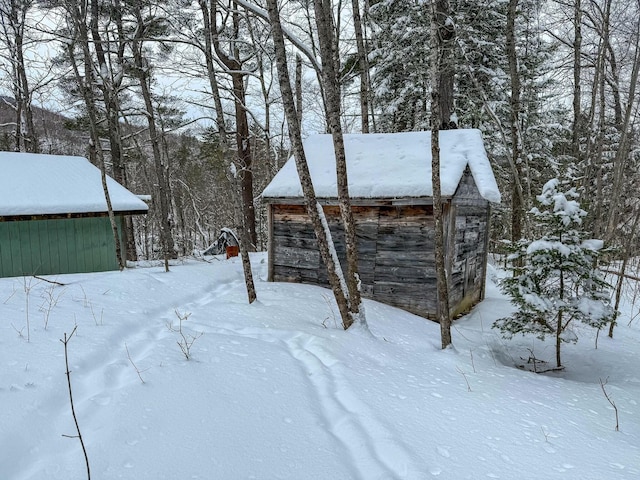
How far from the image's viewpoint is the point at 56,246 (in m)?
9.89

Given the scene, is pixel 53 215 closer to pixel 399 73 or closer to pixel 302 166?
pixel 302 166

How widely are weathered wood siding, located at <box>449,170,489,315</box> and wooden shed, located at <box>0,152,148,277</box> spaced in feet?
27.0

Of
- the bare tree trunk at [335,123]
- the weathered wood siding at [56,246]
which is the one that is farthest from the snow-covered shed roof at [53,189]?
the bare tree trunk at [335,123]

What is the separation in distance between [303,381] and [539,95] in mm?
15997

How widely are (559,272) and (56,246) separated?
11.3 m

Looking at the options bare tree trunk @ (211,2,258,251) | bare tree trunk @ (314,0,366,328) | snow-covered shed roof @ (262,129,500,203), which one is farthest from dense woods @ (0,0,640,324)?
bare tree trunk @ (314,0,366,328)

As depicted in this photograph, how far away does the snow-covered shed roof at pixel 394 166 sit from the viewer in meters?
6.96

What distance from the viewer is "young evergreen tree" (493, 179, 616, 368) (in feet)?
15.8

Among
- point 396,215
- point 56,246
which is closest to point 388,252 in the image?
point 396,215

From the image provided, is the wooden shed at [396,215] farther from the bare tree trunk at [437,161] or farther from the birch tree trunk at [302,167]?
the birch tree trunk at [302,167]

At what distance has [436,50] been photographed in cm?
471

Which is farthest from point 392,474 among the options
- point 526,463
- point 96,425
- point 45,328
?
point 45,328

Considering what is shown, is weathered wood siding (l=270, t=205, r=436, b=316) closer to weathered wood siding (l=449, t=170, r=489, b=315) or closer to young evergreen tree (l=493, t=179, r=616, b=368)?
weathered wood siding (l=449, t=170, r=489, b=315)

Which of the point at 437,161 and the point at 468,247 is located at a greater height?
the point at 437,161
